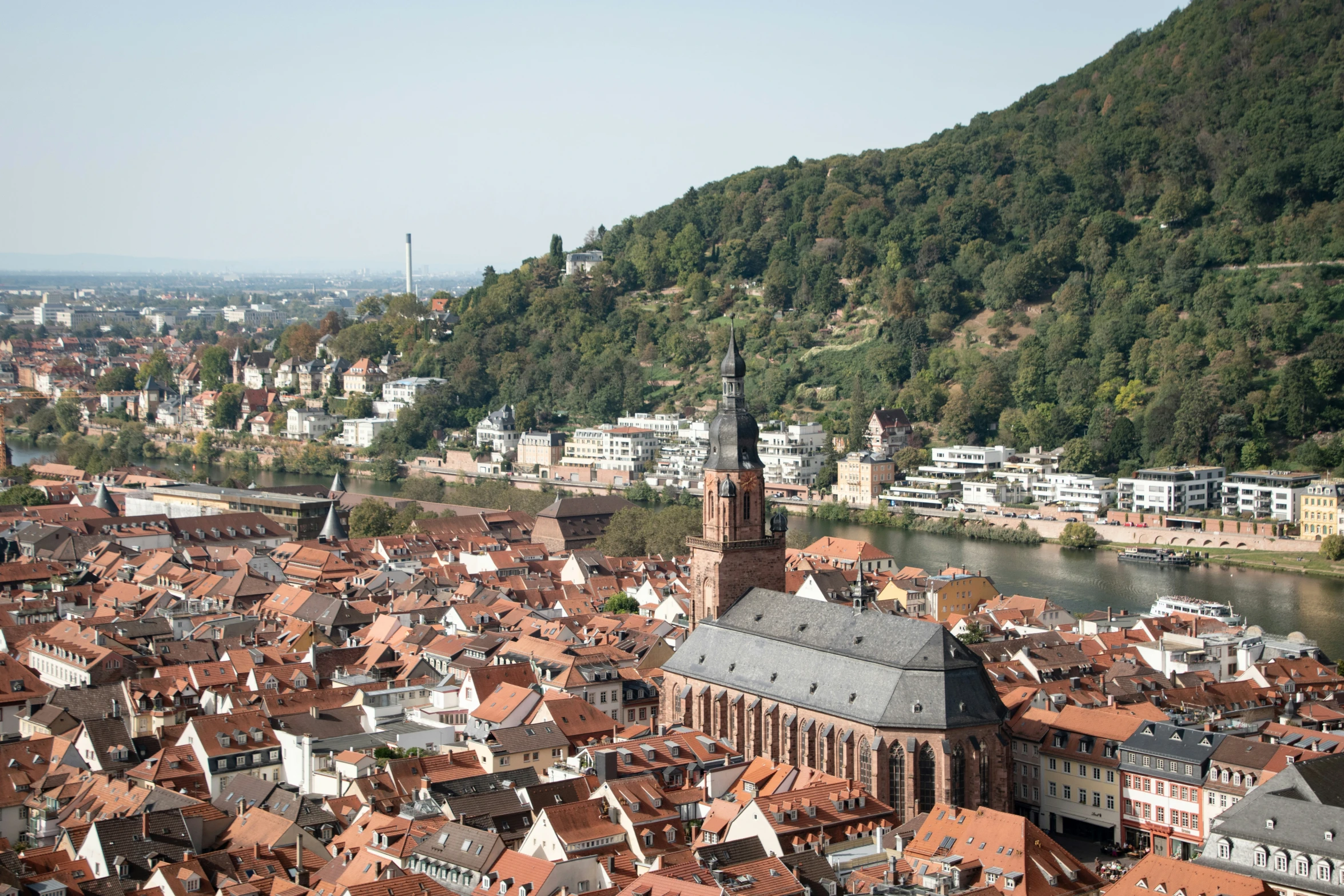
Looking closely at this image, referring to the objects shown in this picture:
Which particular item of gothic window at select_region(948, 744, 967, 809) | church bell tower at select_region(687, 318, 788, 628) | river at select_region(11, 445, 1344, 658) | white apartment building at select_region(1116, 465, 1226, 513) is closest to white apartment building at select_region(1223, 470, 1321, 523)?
white apartment building at select_region(1116, 465, 1226, 513)

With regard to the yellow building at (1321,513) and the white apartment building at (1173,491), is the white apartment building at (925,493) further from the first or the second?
the yellow building at (1321,513)

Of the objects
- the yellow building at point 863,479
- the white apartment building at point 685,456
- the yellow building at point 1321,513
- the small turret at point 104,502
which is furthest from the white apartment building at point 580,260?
the yellow building at point 1321,513

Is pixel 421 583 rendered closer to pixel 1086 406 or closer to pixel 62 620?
pixel 62 620

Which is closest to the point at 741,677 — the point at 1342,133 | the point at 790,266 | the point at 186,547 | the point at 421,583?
the point at 421,583

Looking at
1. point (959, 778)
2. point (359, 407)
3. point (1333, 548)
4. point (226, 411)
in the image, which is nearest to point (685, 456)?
point (359, 407)

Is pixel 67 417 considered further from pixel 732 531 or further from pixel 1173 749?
pixel 1173 749

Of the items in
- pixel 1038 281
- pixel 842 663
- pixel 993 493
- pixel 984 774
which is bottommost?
pixel 993 493

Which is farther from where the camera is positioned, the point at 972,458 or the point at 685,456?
the point at 685,456
